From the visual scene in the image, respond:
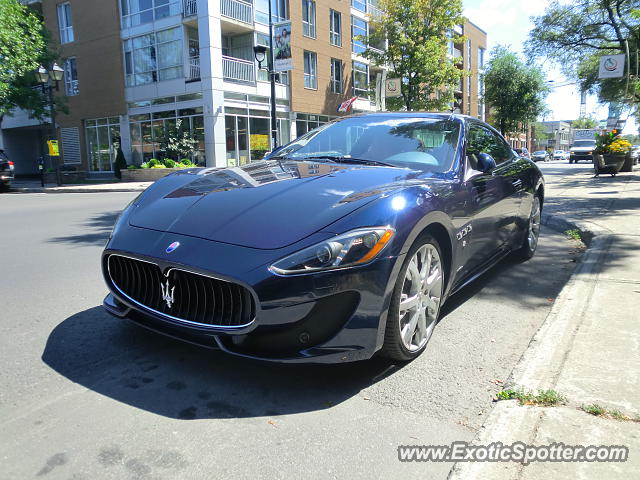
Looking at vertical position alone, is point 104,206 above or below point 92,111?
below

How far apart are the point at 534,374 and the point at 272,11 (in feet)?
92.1

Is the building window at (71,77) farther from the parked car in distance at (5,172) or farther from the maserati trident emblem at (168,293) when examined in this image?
the maserati trident emblem at (168,293)

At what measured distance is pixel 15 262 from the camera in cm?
578

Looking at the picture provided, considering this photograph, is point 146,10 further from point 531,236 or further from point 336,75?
point 531,236

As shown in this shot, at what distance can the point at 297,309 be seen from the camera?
2.34m

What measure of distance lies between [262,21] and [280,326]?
26866 millimetres

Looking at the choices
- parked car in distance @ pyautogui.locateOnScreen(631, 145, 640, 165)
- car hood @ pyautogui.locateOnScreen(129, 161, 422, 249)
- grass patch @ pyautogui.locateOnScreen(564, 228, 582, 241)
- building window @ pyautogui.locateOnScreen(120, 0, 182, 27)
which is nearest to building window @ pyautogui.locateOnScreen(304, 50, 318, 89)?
building window @ pyautogui.locateOnScreen(120, 0, 182, 27)

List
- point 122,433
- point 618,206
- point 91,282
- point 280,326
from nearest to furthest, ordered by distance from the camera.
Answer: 1. point 122,433
2. point 280,326
3. point 91,282
4. point 618,206

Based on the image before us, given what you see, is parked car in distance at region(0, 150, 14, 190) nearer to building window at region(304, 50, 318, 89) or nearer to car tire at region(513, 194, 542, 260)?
building window at region(304, 50, 318, 89)

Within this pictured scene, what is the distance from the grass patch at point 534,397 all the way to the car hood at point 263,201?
121 centimetres

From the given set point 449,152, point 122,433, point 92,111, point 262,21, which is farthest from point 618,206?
point 92,111

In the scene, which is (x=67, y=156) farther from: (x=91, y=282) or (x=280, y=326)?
(x=280, y=326)

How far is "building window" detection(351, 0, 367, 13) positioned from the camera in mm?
33528

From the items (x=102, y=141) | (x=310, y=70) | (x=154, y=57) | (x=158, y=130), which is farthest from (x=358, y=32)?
(x=102, y=141)
